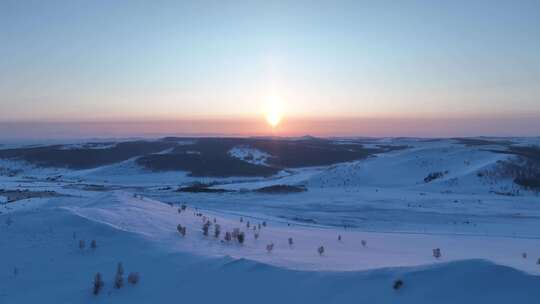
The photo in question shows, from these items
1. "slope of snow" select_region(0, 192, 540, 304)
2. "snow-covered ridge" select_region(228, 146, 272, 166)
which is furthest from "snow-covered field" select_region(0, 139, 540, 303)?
"snow-covered ridge" select_region(228, 146, 272, 166)

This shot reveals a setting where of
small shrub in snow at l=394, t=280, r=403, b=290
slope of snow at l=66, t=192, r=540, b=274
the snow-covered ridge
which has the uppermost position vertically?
small shrub in snow at l=394, t=280, r=403, b=290

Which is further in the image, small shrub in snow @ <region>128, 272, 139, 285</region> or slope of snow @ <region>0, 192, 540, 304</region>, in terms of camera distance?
small shrub in snow @ <region>128, 272, 139, 285</region>


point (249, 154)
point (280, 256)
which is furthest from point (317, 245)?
point (249, 154)

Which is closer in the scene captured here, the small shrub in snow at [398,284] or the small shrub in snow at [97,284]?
the small shrub in snow at [398,284]

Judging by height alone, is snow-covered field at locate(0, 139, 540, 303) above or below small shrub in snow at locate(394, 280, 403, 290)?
below

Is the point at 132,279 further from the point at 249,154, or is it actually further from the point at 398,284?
the point at 249,154

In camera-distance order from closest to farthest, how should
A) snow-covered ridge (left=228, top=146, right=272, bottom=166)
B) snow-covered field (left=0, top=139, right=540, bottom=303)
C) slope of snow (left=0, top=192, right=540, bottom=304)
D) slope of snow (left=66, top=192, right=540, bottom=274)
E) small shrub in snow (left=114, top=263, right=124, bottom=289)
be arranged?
slope of snow (left=0, top=192, right=540, bottom=304)
snow-covered field (left=0, top=139, right=540, bottom=303)
small shrub in snow (left=114, top=263, right=124, bottom=289)
slope of snow (left=66, top=192, right=540, bottom=274)
snow-covered ridge (left=228, top=146, right=272, bottom=166)

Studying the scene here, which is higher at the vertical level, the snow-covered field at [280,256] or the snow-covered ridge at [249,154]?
the snow-covered field at [280,256]

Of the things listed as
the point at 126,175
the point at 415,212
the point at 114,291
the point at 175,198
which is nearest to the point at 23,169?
the point at 126,175

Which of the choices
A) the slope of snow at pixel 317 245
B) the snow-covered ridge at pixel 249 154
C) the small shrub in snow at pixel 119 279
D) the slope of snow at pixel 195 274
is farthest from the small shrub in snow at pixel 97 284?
the snow-covered ridge at pixel 249 154

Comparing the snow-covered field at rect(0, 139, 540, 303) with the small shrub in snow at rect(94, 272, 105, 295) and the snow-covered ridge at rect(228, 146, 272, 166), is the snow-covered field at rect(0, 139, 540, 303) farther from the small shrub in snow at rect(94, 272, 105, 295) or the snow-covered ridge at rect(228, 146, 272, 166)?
the snow-covered ridge at rect(228, 146, 272, 166)

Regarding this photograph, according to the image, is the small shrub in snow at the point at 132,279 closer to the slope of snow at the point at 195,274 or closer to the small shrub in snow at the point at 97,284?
the slope of snow at the point at 195,274
